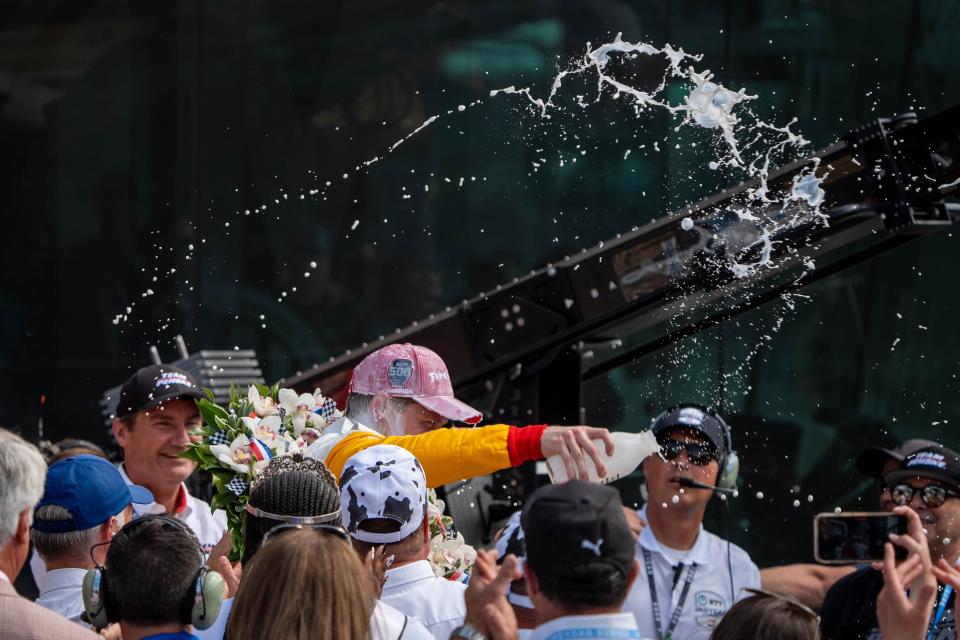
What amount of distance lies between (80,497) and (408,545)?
918 millimetres

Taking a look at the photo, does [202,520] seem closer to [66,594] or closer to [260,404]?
[260,404]

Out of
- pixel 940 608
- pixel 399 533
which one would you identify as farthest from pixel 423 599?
pixel 940 608

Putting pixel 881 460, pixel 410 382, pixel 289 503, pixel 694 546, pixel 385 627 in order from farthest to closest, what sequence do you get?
1. pixel 881 460
2. pixel 694 546
3. pixel 410 382
4. pixel 289 503
5. pixel 385 627

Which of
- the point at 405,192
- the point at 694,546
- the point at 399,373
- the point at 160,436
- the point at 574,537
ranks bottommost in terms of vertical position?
the point at 694,546

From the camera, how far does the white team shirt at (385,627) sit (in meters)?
3.00

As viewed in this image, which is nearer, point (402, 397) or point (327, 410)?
point (402, 397)

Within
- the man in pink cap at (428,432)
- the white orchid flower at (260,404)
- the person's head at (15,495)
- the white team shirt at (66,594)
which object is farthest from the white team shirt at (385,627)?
the white orchid flower at (260,404)

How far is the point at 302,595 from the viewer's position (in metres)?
2.79

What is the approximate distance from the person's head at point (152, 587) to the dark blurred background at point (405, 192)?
446 centimetres

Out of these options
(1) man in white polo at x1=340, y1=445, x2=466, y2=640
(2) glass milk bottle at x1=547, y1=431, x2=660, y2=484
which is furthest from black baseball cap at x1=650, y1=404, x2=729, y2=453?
(1) man in white polo at x1=340, y1=445, x2=466, y2=640

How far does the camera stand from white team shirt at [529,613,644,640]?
252 centimetres

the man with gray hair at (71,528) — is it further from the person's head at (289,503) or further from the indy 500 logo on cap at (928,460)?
the indy 500 logo on cap at (928,460)

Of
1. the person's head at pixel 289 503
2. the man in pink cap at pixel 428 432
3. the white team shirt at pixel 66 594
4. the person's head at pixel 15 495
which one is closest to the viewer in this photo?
the person's head at pixel 15 495

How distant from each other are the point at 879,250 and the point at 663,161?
1.64 m
